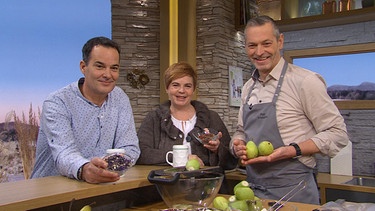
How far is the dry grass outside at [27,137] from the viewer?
3.69 metres

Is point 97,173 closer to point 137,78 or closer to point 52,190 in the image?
point 52,190

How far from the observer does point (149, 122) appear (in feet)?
7.52

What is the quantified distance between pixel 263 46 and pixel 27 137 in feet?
8.97

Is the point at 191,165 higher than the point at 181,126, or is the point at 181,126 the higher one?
the point at 181,126

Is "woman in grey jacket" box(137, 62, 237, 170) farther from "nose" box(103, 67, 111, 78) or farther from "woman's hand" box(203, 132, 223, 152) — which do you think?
"nose" box(103, 67, 111, 78)

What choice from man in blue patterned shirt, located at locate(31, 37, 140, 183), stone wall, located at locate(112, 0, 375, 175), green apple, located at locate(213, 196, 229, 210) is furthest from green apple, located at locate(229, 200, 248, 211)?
stone wall, located at locate(112, 0, 375, 175)

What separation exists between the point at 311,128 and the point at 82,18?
10.3 feet

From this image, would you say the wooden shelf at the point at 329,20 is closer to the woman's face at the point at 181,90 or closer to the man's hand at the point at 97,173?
the woman's face at the point at 181,90

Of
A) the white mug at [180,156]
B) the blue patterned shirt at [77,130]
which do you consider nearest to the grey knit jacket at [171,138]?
the blue patterned shirt at [77,130]

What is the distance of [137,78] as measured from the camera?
3857mm

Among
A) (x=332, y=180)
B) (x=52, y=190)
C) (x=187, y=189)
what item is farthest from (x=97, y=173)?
(x=332, y=180)

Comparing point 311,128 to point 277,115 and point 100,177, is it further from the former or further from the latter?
point 100,177

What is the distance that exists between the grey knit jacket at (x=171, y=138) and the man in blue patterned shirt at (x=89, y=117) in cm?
24

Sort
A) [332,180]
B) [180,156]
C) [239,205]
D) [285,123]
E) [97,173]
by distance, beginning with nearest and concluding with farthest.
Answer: [239,205], [97,173], [180,156], [285,123], [332,180]
